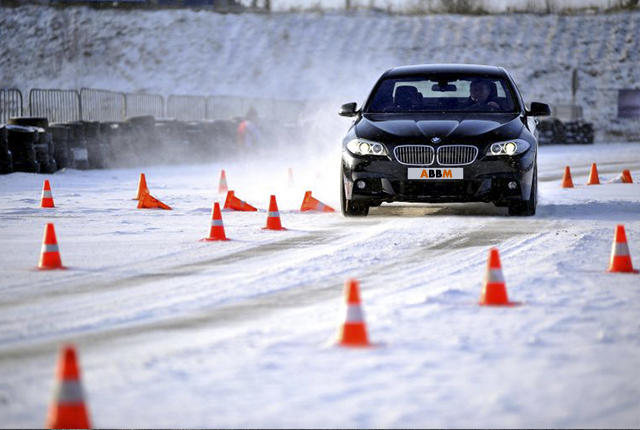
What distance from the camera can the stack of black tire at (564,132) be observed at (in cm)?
4041

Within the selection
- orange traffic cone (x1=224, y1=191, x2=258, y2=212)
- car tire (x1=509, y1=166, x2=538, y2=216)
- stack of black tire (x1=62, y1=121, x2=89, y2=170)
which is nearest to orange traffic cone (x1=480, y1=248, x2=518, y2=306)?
car tire (x1=509, y1=166, x2=538, y2=216)

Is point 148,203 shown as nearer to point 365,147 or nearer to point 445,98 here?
point 365,147

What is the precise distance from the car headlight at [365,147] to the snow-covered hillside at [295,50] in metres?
48.8

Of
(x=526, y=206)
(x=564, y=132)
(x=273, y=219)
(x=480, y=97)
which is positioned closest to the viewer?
→ (x=273, y=219)

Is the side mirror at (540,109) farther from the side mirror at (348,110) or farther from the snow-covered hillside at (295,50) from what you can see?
the snow-covered hillside at (295,50)

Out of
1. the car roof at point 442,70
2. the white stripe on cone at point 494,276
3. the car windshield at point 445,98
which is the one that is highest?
the car roof at point 442,70

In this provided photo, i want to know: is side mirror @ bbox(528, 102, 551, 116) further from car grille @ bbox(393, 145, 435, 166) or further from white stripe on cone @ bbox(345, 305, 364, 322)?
white stripe on cone @ bbox(345, 305, 364, 322)

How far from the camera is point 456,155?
41.0 feet

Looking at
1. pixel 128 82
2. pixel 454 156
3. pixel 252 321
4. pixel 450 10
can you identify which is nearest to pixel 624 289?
pixel 252 321

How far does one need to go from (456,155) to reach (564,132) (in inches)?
1175

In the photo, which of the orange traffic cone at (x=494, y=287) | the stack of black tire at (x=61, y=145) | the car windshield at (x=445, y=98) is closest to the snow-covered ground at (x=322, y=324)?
the orange traffic cone at (x=494, y=287)

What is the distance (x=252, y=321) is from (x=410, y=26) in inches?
2564

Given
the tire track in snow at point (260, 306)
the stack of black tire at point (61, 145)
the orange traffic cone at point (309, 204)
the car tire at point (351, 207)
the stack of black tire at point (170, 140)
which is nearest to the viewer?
the tire track in snow at point (260, 306)

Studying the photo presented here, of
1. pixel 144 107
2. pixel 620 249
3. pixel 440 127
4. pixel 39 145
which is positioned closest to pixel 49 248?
pixel 620 249
